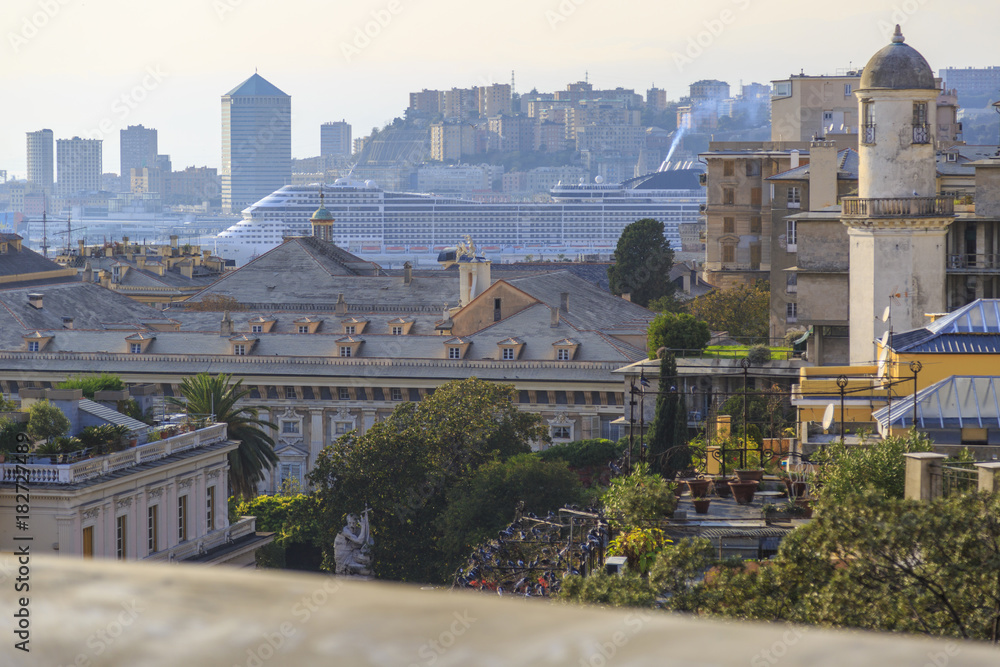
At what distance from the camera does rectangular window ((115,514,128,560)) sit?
31594 mm

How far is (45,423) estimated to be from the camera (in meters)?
32.2

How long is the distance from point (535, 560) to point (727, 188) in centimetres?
6064

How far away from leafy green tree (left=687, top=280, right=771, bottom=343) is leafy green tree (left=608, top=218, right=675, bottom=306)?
1734 cm

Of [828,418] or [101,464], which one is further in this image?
[101,464]

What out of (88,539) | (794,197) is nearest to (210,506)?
(88,539)

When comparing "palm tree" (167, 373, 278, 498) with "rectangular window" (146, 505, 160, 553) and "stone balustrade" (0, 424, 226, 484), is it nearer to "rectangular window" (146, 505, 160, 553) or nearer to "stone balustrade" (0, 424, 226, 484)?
"stone balustrade" (0, 424, 226, 484)

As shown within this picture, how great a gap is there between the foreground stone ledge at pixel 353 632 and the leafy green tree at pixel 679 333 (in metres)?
51.2

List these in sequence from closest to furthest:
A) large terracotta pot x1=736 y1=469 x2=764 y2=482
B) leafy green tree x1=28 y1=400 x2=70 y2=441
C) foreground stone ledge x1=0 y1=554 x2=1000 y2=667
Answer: foreground stone ledge x1=0 y1=554 x2=1000 y2=667 < large terracotta pot x1=736 y1=469 x2=764 y2=482 < leafy green tree x1=28 y1=400 x2=70 y2=441

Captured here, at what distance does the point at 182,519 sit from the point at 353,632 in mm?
34838

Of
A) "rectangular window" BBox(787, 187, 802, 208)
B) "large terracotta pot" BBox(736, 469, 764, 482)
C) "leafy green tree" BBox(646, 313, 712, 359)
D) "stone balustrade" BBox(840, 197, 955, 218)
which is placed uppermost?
"rectangular window" BBox(787, 187, 802, 208)

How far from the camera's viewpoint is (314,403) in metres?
73.8

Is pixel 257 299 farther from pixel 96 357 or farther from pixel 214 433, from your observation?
pixel 214 433

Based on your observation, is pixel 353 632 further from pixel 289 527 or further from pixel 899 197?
pixel 289 527

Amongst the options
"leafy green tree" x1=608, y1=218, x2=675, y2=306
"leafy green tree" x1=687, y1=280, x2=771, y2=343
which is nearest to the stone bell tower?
"leafy green tree" x1=687, y1=280, x2=771, y2=343
